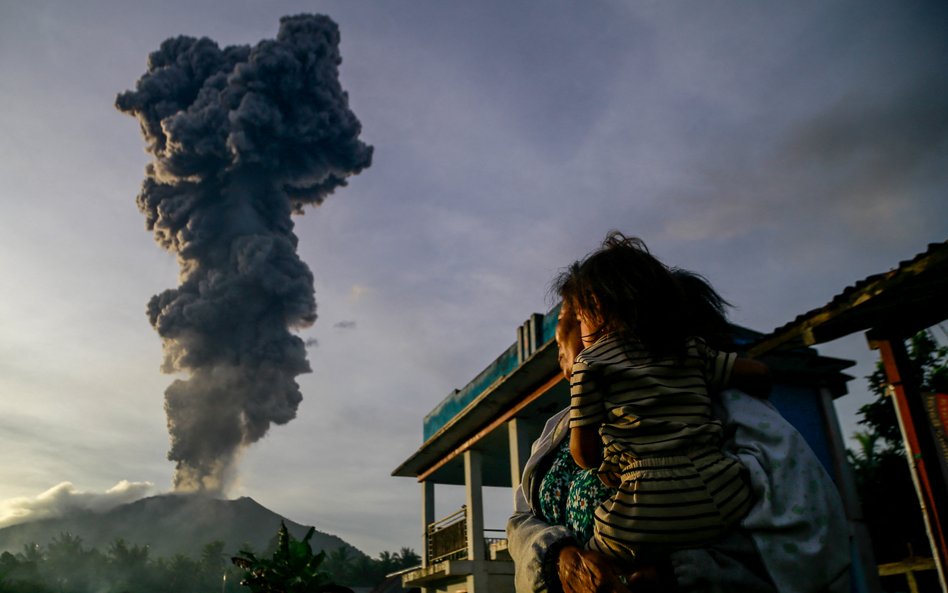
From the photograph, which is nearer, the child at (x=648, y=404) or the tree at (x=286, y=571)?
the child at (x=648, y=404)

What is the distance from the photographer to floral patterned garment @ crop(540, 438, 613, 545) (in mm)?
1531

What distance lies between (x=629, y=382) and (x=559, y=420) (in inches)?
16.2

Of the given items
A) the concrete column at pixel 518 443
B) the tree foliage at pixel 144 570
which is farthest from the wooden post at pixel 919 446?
the tree foliage at pixel 144 570

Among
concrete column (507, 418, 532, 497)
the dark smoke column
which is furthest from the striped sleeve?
the dark smoke column

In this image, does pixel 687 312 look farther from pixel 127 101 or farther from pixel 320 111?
pixel 127 101

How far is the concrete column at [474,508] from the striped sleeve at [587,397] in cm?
1278

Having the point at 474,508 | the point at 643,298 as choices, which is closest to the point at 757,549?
the point at 643,298

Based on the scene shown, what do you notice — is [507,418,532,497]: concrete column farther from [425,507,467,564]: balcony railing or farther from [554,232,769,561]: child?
[554,232,769,561]: child

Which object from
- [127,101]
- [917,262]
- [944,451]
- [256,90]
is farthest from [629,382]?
[127,101]

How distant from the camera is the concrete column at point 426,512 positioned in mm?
16562

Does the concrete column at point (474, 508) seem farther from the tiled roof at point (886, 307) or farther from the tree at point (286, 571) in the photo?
the tiled roof at point (886, 307)

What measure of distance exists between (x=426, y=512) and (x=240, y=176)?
172 feet

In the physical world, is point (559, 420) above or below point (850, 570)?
above

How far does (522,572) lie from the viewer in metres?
1.53
